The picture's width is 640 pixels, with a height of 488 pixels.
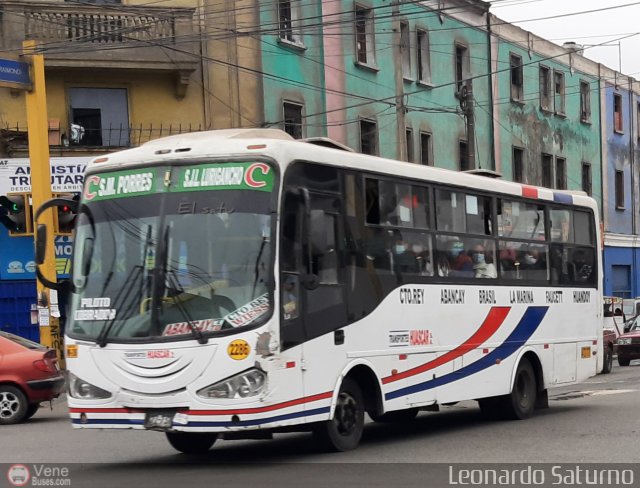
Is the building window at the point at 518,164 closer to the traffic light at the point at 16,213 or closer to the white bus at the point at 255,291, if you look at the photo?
the traffic light at the point at 16,213

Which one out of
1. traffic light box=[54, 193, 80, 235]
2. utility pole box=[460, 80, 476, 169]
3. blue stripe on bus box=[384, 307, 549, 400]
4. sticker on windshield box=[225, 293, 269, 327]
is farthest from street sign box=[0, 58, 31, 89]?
sticker on windshield box=[225, 293, 269, 327]

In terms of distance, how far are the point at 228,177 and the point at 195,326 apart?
1477 millimetres

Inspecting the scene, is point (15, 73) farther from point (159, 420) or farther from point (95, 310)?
point (159, 420)

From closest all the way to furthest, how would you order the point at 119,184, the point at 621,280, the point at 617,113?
the point at 119,184
the point at 621,280
the point at 617,113

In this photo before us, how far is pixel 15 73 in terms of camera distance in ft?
77.5

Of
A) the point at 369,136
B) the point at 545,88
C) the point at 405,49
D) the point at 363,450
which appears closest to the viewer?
the point at 363,450

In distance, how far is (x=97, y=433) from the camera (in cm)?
1606

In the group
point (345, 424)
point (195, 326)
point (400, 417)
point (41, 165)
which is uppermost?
point (41, 165)

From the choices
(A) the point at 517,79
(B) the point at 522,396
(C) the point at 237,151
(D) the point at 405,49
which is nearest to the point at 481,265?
(B) the point at 522,396

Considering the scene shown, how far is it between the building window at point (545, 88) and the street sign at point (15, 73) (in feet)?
80.5

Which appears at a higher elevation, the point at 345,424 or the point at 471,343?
the point at 471,343

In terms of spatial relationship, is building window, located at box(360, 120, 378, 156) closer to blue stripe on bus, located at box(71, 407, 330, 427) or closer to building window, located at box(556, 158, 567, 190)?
building window, located at box(556, 158, 567, 190)

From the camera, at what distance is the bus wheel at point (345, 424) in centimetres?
1227

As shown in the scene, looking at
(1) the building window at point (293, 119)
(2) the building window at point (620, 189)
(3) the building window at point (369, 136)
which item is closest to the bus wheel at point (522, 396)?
(1) the building window at point (293, 119)
